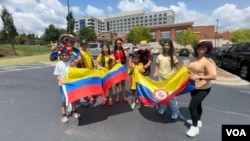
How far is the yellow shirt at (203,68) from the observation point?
308 cm

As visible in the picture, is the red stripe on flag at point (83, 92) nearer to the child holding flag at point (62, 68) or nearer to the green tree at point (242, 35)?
the child holding flag at point (62, 68)

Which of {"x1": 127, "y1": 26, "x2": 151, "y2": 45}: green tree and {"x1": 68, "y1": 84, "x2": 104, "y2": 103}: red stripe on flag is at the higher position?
{"x1": 127, "y1": 26, "x2": 151, "y2": 45}: green tree

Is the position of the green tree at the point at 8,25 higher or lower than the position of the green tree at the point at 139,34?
lower

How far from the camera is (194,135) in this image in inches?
129

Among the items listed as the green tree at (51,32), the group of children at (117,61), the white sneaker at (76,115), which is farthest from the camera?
the green tree at (51,32)

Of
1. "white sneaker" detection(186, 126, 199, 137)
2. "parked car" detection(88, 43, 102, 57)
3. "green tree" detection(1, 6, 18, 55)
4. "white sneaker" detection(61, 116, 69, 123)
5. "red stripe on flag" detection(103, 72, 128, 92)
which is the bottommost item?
"white sneaker" detection(186, 126, 199, 137)

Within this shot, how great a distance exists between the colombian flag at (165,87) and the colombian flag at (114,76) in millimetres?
615

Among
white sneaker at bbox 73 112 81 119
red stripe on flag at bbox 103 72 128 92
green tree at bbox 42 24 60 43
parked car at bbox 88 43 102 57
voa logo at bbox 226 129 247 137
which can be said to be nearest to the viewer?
voa logo at bbox 226 129 247 137

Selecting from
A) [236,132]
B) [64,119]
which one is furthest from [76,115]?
[236,132]

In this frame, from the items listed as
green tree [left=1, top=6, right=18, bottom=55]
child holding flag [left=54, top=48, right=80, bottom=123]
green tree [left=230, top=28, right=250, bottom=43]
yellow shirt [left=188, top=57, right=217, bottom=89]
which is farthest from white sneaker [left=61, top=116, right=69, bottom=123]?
green tree [left=230, top=28, right=250, bottom=43]

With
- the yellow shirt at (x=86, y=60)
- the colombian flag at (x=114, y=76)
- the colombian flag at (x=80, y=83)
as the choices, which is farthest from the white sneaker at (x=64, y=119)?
the yellow shirt at (x=86, y=60)

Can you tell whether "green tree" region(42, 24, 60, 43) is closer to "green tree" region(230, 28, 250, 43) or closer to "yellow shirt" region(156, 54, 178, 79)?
"yellow shirt" region(156, 54, 178, 79)

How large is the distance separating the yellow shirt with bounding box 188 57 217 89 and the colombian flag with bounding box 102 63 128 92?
5.70 feet

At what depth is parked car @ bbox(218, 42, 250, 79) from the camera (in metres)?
8.44
